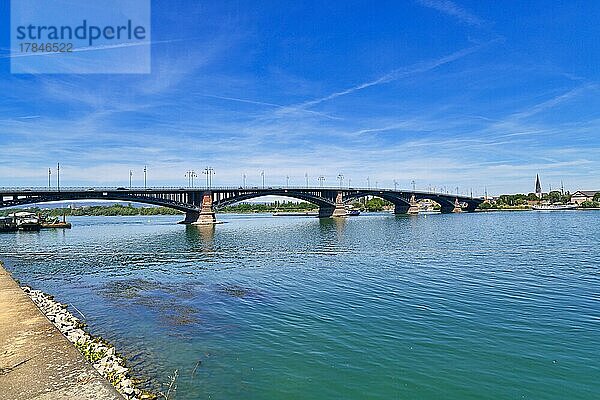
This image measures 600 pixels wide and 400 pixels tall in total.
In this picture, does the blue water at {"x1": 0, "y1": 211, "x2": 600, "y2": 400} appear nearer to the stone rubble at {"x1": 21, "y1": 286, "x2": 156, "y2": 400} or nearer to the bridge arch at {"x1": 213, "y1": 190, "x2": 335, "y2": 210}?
the stone rubble at {"x1": 21, "y1": 286, "x2": 156, "y2": 400}

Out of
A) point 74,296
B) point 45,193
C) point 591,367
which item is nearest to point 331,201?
point 45,193

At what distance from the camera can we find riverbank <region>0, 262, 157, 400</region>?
8.88 m

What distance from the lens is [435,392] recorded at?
11273 mm

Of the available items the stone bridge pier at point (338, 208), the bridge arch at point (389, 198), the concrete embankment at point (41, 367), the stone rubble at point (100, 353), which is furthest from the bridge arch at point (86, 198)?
the concrete embankment at point (41, 367)

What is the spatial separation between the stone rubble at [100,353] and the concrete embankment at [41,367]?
102cm

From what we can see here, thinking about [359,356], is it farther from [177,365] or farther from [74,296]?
[74,296]

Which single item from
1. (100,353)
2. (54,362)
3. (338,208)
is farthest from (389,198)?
(54,362)

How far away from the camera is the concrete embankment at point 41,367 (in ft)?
28.6

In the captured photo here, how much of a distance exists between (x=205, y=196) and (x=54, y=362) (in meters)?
102

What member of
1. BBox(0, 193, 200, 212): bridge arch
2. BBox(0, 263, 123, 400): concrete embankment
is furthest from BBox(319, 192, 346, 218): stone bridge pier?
BBox(0, 263, 123, 400): concrete embankment

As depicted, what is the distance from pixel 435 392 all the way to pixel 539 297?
42.9 ft

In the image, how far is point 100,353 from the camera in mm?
13500

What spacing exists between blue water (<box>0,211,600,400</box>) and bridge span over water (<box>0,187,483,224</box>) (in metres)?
57.7

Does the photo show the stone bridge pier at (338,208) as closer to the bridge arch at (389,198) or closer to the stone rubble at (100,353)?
the bridge arch at (389,198)
